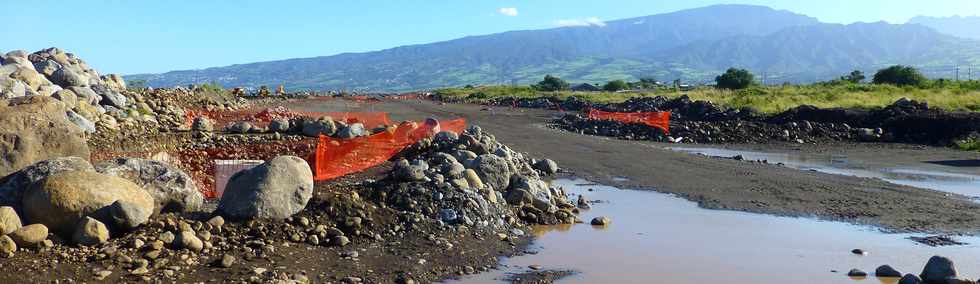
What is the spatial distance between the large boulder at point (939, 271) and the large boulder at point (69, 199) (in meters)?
7.20

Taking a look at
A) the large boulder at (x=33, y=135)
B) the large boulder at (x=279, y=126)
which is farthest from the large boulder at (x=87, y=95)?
the large boulder at (x=33, y=135)

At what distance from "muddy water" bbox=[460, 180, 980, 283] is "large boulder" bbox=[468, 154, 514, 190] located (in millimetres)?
1196

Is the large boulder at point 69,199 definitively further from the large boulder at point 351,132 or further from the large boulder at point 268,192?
the large boulder at point 351,132

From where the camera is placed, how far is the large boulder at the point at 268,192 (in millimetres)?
8031

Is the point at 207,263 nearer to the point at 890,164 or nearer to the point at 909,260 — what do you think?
the point at 909,260

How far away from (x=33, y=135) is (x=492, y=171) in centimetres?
567

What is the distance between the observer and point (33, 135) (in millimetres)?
9516

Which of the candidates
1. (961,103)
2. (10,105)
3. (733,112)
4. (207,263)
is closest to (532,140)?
(733,112)

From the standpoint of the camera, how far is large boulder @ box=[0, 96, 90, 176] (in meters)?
9.19

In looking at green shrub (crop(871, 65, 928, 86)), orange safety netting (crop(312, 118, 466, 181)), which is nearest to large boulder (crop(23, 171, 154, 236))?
orange safety netting (crop(312, 118, 466, 181))

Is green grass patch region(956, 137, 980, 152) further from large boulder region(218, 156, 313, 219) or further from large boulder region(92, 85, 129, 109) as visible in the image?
large boulder region(92, 85, 129, 109)

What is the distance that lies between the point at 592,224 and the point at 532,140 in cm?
1316

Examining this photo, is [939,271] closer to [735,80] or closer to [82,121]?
[82,121]

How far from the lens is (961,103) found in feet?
105
